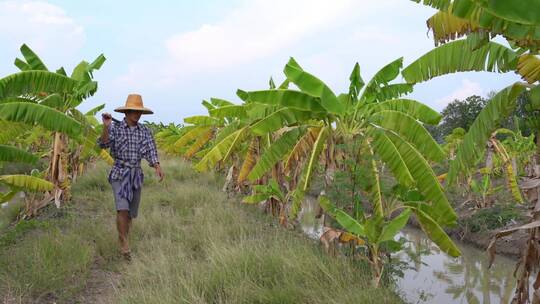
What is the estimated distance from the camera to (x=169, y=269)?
Result: 182 inches

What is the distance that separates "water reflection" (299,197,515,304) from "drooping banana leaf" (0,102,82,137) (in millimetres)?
4287

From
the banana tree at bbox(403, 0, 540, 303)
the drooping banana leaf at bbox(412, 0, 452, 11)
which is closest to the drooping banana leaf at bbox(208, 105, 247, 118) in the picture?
the banana tree at bbox(403, 0, 540, 303)

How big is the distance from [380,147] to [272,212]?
3.62 metres

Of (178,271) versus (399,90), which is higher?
(399,90)

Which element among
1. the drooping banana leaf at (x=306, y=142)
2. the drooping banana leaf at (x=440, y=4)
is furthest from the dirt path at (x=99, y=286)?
the drooping banana leaf at (x=440, y=4)

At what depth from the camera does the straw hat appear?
18.6 ft

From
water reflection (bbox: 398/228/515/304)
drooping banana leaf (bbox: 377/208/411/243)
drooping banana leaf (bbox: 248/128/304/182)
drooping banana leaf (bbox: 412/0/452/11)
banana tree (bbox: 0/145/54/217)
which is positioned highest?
drooping banana leaf (bbox: 412/0/452/11)

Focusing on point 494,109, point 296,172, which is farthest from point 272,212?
point 494,109

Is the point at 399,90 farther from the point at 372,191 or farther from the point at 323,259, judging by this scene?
the point at 323,259

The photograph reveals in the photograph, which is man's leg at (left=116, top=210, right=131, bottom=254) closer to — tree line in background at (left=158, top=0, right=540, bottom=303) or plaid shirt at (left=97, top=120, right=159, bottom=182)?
plaid shirt at (left=97, top=120, right=159, bottom=182)

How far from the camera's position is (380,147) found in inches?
213

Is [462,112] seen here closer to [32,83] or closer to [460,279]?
[460,279]

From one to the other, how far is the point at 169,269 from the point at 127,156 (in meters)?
1.73

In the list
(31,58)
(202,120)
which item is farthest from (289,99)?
(202,120)
